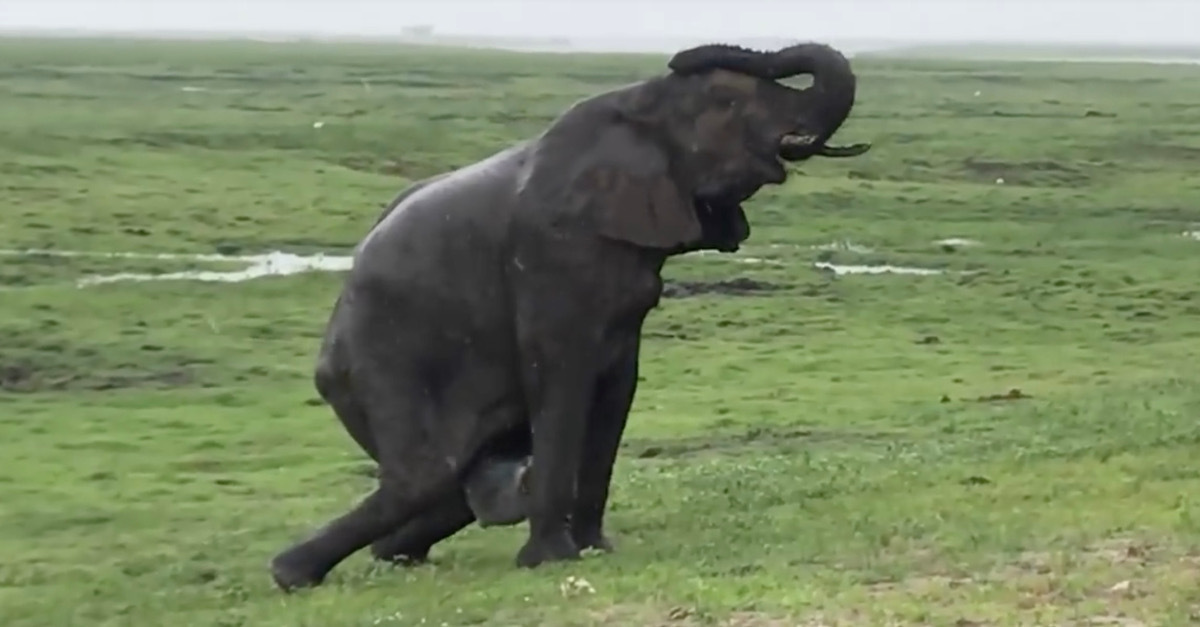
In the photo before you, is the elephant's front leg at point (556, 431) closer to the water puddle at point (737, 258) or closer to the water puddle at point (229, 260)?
the water puddle at point (229, 260)

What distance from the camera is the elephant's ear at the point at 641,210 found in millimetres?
12047

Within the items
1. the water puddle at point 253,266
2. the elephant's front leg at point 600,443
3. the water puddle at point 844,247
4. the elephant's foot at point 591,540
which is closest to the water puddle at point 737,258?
the water puddle at point 253,266

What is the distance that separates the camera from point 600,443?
41.6ft

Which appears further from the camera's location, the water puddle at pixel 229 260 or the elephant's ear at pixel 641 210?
the water puddle at pixel 229 260

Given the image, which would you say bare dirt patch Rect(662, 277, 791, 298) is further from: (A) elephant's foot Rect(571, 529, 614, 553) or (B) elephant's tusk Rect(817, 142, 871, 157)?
(B) elephant's tusk Rect(817, 142, 871, 157)

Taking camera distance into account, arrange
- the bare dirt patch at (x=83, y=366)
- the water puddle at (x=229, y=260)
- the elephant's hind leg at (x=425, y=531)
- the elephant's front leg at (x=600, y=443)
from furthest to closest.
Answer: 1. the water puddle at (x=229, y=260)
2. the bare dirt patch at (x=83, y=366)
3. the elephant's hind leg at (x=425, y=531)
4. the elephant's front leg at (x=600, y=443)

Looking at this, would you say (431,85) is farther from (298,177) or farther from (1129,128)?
(298,177)

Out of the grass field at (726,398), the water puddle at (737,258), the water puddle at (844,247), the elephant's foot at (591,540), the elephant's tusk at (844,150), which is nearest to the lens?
the grass field at (726,398)

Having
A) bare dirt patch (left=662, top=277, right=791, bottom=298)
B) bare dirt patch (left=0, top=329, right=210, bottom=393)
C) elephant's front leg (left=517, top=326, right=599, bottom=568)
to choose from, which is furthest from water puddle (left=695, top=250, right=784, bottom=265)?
elephant's front leg (left=517, top=326, right=599, bottom=568)

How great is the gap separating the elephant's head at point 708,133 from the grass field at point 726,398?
1.87 m

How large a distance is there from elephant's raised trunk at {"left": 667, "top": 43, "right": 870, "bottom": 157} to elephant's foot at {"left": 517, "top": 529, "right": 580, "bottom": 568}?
2467mm

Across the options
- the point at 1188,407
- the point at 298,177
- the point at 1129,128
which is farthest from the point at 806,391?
the point at 1129,128

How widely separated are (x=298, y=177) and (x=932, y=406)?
27.7 m

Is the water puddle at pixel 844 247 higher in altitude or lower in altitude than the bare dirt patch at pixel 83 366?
lower
